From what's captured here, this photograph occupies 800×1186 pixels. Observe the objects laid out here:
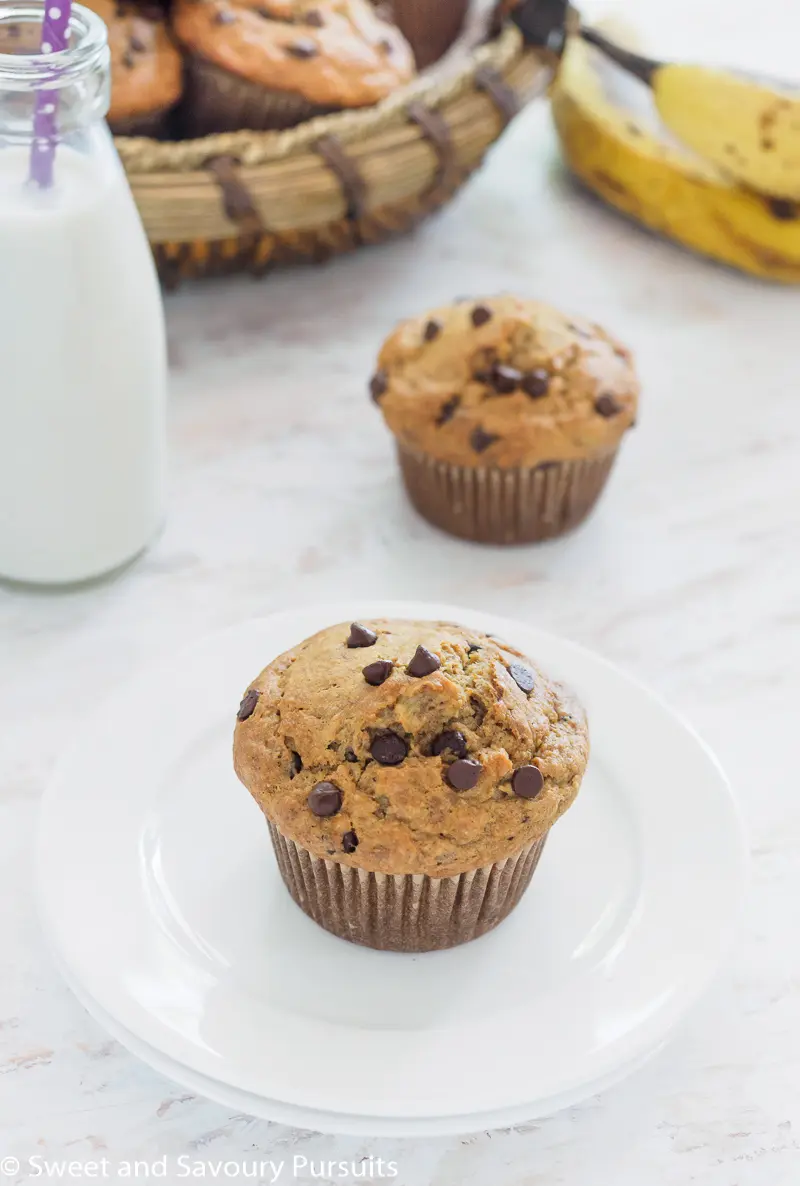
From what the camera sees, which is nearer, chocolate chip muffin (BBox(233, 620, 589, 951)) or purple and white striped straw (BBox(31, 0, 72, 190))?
chocolate chip muffin (BBox(233, 620, 589, 951))

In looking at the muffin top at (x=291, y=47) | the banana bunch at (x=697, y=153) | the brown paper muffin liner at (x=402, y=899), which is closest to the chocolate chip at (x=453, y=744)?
the brown paper muffin liner at (x=402, y=899)

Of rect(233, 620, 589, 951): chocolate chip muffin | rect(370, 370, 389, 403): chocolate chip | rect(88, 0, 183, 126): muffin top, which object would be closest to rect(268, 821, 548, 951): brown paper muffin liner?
rect(233, 620, 589, 951): chocolate chip muffin

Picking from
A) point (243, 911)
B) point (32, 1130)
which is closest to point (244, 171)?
point (243, 911)

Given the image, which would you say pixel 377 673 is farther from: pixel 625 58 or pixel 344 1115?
pixel 625 58

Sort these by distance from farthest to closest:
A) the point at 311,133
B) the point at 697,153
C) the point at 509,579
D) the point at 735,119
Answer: the point at 697,153 → the point at 735,119 → the point at 311,133 → the point at 509,579

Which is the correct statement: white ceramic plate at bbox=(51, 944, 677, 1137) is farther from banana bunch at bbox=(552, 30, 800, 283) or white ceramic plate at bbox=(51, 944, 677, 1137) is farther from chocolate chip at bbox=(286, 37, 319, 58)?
banana bunch at bbox=(552, 30, 800, 283)

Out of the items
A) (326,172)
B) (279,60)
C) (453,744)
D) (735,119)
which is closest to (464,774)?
(453,744)
